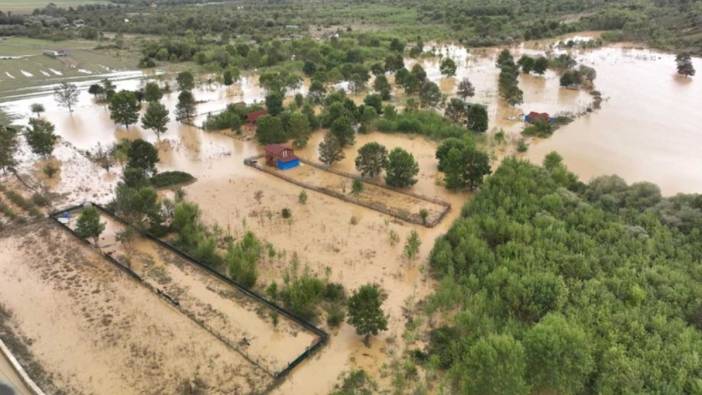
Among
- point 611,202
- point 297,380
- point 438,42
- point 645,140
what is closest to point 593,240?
point 611,202

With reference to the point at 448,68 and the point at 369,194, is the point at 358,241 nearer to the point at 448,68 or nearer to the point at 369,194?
the point at 369,194

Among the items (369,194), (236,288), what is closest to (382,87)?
(369,194)

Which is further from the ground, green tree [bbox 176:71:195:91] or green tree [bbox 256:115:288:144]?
green tree [bbox 176:71:195:91]

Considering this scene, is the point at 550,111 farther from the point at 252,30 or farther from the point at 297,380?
the point at 252,30

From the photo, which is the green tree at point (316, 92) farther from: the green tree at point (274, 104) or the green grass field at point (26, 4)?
the green grass field at point (26, 4)

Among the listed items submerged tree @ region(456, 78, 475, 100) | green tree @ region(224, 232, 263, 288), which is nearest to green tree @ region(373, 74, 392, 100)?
submerged tree @ region(456, 78, 475, 100)

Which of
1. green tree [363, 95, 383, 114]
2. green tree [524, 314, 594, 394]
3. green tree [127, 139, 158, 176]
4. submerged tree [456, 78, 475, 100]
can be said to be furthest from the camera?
submerged tree [456, 78, 475, 100]

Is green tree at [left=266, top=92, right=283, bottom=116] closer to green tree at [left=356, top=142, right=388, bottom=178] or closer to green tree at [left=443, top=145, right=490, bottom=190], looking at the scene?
green tree at [left=356, top=142, right=388, bottom=178]
